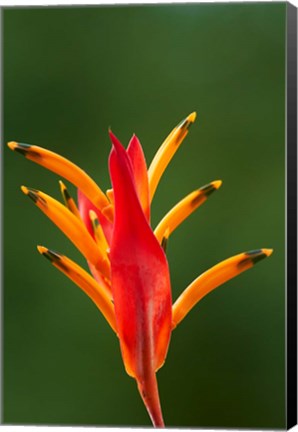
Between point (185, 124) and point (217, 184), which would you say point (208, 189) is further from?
point (185, 124)

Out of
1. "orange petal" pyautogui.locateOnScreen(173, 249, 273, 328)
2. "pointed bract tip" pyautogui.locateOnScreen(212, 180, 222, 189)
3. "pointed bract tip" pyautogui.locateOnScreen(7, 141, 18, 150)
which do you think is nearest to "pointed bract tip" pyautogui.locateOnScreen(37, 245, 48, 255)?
"pointed bract tip" pyautogui.locateOnScreen(7, 141, 18, 150)

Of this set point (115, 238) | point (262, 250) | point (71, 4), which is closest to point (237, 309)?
point (262, 250)

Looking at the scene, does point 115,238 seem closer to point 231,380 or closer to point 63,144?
point 63,144

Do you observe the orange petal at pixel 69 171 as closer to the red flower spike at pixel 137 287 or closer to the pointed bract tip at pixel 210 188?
the red flower spike at pixel 137 287

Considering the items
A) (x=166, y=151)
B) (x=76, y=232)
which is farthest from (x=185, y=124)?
(x=76, y=232)

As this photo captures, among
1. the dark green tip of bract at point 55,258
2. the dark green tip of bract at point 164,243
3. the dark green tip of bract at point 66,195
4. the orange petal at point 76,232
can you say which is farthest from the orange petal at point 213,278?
the dark green tip of bract at point 66,195
